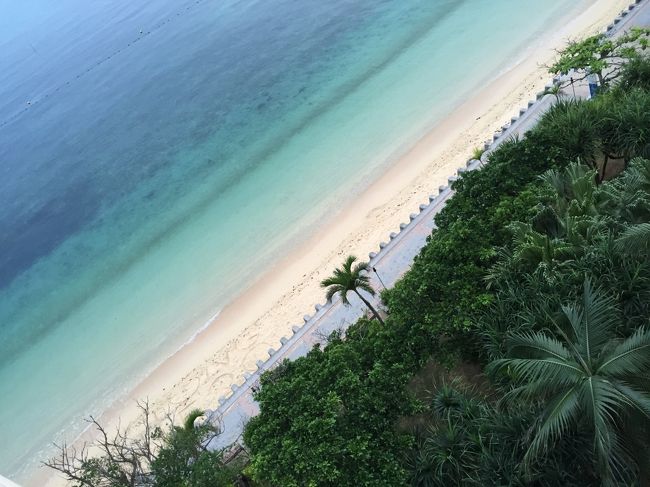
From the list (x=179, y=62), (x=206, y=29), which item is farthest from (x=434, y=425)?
(x=206, y=29)

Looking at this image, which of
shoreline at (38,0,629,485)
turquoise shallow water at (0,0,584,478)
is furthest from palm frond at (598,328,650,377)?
turquoise shallow water at (0,0,584,478)

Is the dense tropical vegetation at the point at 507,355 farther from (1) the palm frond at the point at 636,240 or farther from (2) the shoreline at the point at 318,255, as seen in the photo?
(2) the shoreline at the point at 318,255

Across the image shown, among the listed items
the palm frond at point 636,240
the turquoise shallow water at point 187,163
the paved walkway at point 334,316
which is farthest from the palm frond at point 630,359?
the turquoise shallow water at point 187,163

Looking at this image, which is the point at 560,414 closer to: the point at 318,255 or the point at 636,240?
the point at 636,240

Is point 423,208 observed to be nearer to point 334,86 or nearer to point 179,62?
point 334,86

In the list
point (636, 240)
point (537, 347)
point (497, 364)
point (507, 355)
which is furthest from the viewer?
point (497, 364)

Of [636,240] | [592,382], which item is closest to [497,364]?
[592,382]
